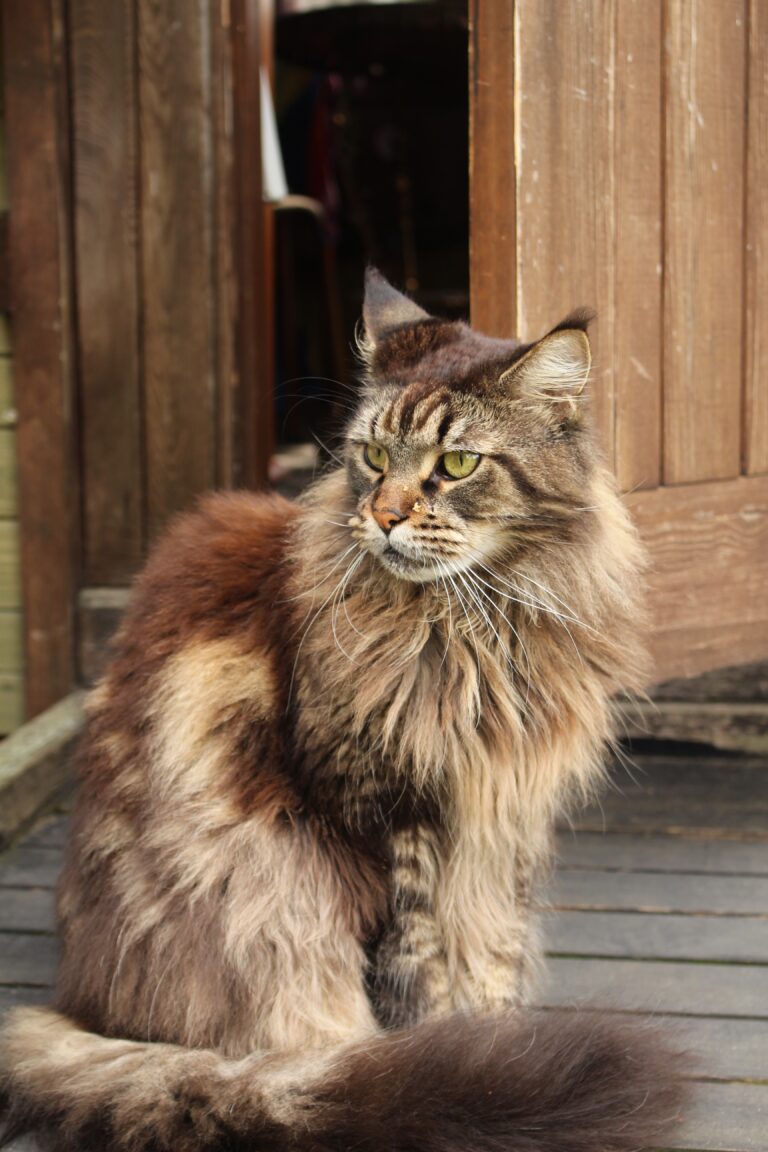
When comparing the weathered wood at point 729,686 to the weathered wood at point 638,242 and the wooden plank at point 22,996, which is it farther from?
the wooden plank at point 22,996

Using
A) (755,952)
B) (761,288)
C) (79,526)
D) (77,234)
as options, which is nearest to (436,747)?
(755,952)

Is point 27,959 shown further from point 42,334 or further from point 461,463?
point 42,334

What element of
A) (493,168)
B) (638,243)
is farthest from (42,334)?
(638,243)

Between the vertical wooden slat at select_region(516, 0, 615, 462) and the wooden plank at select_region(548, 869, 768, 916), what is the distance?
0.90 metres

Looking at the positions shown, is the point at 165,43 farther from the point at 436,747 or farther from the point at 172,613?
the point at 436,747

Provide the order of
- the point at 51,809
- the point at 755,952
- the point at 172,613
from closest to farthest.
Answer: the point at 172,613
the point at 755,952
the point at 51,809

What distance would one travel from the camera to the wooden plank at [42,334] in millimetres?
3023

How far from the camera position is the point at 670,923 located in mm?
2285

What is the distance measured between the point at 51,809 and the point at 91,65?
1.85 meters

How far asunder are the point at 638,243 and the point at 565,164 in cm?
25

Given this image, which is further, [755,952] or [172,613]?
[755,952]

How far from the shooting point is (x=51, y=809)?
2.82m

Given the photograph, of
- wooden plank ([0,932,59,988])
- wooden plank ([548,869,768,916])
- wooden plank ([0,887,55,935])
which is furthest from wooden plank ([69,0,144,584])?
wooden plank ([548,869,768,916])

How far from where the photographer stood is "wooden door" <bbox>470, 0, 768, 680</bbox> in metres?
2.11
